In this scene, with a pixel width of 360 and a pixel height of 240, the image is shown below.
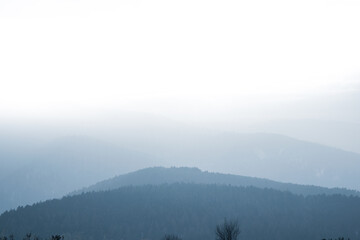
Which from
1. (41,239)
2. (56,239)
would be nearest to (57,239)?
(56,239)

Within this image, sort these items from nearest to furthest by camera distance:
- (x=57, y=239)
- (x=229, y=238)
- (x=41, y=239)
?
(x=57, y=239)
(x=229, y=238)
(x=41, y=239)

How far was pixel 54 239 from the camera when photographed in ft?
216

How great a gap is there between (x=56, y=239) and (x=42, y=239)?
144128 millimetres

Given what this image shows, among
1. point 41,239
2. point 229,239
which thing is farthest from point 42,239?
point 229,239

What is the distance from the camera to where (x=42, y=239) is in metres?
200

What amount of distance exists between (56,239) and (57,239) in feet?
0.88

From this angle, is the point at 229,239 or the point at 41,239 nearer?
the point at 229,239

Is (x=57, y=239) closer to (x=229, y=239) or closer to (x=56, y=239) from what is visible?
(x=56, y=239)

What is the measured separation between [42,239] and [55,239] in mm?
143557

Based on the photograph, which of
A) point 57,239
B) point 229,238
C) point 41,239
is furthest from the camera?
point 41,239

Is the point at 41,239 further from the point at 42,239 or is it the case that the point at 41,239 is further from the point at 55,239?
the point at 55,239

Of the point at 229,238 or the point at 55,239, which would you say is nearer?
the point at 55,239

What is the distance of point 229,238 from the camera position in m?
84.8

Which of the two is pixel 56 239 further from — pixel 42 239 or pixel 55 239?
pixel 42 239
